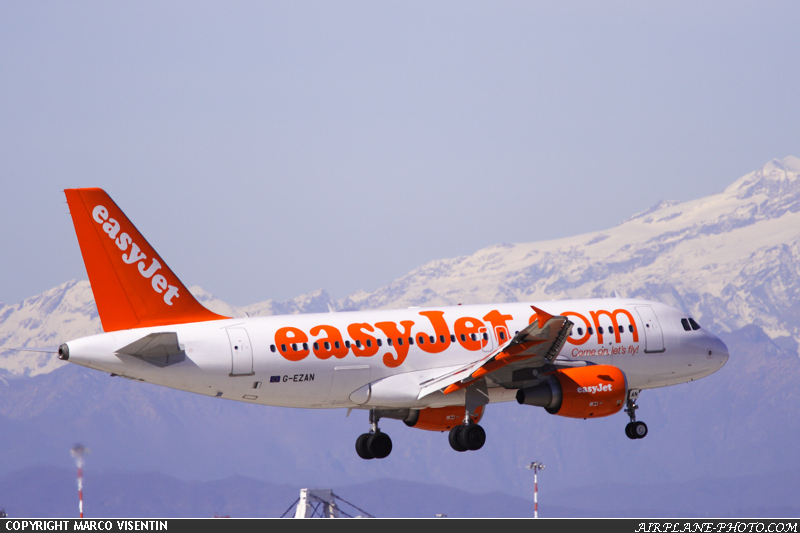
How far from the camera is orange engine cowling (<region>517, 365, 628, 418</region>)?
50.4 m

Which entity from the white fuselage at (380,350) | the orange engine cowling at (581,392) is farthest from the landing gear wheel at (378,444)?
the orange engine cowling at (581,392)

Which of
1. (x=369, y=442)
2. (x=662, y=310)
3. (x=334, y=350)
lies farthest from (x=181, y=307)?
(x=662, y=310)

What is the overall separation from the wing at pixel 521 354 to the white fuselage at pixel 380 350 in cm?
93

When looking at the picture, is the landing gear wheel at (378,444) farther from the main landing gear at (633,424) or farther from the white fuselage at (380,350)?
the main landing gear at (633,424)

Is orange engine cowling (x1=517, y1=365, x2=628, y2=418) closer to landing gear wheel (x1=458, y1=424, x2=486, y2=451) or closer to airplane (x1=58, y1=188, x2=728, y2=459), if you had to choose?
airplane (x1=58, y1=188, x2=728, y2=459)

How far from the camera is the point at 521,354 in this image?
162ft

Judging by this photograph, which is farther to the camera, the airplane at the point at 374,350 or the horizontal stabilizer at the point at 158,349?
the airplane at the point at 374,350

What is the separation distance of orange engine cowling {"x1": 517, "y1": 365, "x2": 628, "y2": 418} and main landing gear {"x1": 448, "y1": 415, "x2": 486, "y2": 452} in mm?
2128

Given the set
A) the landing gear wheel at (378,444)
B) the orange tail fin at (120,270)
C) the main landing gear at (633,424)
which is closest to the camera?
the orange tail fin at (120,270)

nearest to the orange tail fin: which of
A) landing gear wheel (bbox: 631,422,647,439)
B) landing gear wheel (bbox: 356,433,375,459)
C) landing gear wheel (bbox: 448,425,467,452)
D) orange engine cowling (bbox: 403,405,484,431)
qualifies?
landing gear wheel (bbox: 356,433,375,459)

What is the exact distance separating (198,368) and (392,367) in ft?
25.9

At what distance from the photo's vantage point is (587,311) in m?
53.8

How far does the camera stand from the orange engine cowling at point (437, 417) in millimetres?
53875

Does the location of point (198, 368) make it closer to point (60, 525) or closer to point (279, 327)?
point (279, 327)
